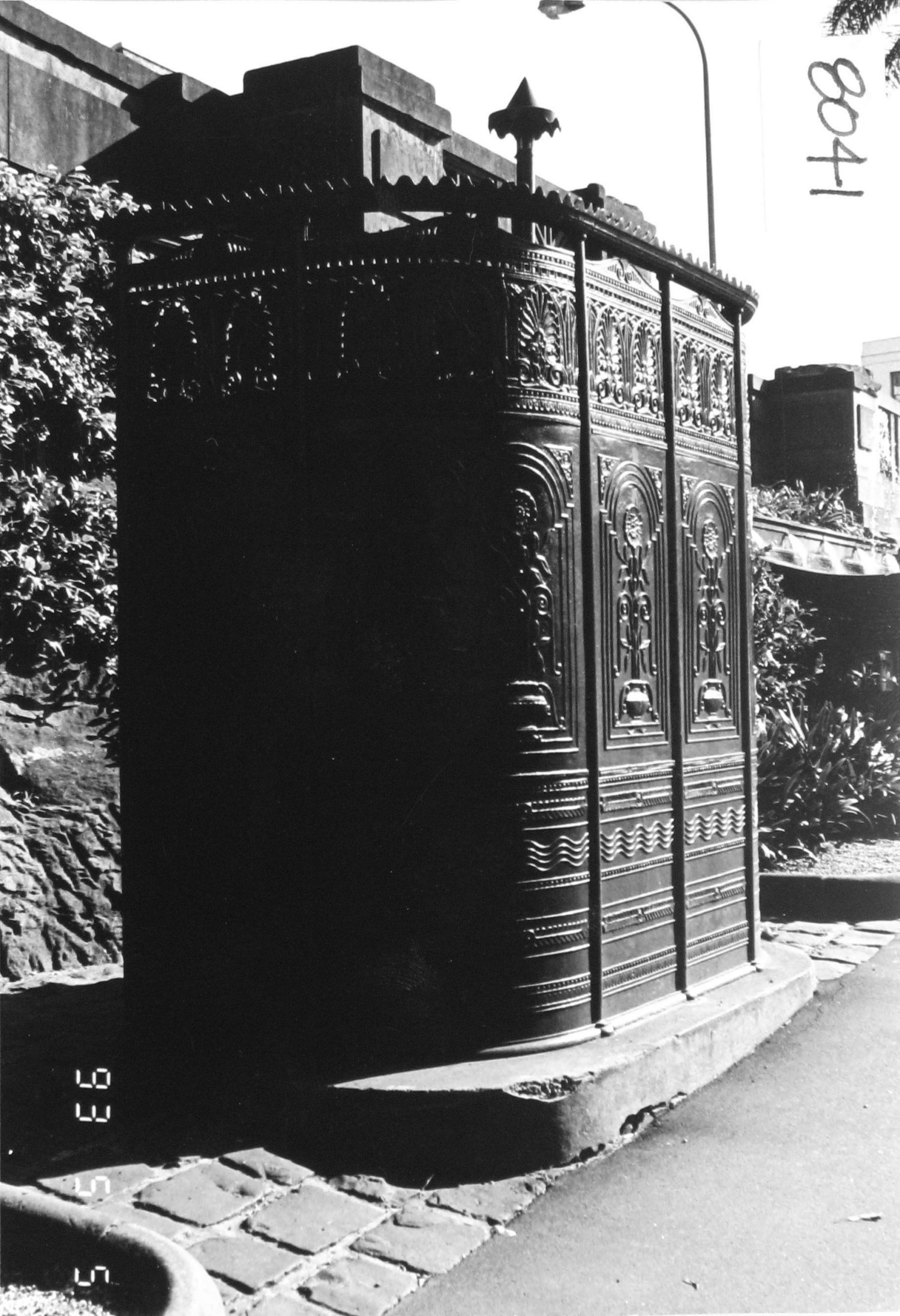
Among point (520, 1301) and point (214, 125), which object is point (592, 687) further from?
point (214, 125)

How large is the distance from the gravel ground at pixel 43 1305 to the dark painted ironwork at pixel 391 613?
1809 mm

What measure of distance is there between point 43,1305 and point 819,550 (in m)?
13.0

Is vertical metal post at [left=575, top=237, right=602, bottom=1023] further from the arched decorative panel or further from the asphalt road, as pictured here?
the asphalt road

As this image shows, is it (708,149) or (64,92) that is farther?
(708,149)

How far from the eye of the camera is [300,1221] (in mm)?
4242

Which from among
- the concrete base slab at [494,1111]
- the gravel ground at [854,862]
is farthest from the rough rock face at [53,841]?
the gravel ground at [854,862]

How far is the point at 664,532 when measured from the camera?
6.10 metres

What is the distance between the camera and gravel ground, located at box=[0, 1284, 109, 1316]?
338cm

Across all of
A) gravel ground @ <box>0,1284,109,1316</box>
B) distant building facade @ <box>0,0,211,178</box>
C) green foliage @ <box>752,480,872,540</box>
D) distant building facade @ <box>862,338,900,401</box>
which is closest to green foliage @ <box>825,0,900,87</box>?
distant building facade @ <box>0,0,211,178</box>

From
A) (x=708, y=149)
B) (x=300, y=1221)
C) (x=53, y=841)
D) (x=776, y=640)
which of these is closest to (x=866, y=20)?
(x=776, y=640)

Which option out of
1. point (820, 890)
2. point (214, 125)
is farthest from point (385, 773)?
point (214, 125)

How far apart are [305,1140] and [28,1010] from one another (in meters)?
2.50

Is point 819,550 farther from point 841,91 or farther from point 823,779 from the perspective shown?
point 841,91

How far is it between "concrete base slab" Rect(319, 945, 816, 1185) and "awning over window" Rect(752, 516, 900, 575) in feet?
25.1
